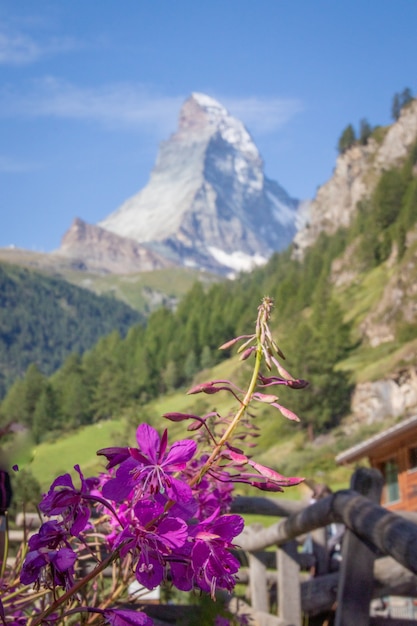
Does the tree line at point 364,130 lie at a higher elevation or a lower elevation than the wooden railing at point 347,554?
higher

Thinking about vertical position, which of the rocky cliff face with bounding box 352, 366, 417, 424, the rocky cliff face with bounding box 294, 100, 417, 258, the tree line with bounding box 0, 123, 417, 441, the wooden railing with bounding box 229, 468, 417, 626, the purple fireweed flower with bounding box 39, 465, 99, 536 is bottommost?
the purple fireweed flower with bounding box 39, 465, 99, 536

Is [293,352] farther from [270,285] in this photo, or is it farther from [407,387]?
[270,285]

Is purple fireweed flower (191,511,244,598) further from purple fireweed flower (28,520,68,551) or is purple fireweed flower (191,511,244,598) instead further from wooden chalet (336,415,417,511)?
wooden chalet (336,415,417,511)

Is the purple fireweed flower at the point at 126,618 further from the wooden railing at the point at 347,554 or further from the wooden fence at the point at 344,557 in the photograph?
the wooden railing at the point at 347,554

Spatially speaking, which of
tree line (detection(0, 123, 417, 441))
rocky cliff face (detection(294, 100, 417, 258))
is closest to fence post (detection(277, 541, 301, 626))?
tree line (detection(0, 123, 417, 441))

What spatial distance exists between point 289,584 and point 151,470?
10.8ft

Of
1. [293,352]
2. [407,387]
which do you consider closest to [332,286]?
[293,352]

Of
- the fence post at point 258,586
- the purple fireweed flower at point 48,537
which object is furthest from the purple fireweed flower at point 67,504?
the fence post at point 258,586

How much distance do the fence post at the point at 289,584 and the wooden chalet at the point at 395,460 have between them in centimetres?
1501

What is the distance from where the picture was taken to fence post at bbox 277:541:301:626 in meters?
4.12

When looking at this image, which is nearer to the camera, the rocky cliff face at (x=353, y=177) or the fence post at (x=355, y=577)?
the fence post at (x=355, y=577)

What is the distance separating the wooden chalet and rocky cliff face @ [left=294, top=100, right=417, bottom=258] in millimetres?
93784

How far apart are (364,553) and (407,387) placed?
185 feet

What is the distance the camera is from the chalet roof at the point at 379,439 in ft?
59.6
